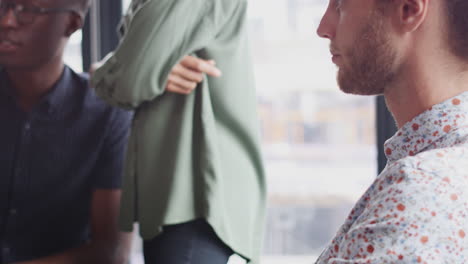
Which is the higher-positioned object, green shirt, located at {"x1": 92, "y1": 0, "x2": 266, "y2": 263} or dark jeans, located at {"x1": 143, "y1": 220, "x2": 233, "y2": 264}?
green shirt, located at {"x1": 92, "y1": 0, "x2": 266, "y2": 263}

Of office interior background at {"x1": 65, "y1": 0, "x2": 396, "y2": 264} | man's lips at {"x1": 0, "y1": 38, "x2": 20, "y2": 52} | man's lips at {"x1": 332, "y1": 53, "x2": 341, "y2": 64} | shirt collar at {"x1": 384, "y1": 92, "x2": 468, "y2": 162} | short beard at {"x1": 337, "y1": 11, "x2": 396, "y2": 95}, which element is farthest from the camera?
office interior background at {"x1": 65, "y1": 0, "x2": 396, "y2": 264}

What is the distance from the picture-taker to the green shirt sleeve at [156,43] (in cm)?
133

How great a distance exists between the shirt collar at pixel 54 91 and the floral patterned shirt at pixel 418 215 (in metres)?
1.38

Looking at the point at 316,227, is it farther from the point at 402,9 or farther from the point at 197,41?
the point at 402,9

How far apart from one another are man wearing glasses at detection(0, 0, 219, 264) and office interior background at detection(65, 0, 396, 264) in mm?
448

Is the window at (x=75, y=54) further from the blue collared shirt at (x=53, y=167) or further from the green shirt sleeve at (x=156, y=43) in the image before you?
the green shirt sleeve at (x=156, y=43)

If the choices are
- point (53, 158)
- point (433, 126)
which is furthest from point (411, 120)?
point (53, 158)

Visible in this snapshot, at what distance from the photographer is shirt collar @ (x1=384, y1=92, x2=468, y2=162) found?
86 cm

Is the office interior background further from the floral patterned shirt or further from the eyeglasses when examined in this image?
the floral patterned shirt

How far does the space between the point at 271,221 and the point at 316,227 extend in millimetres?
187

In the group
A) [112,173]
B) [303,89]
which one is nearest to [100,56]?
[112,173]

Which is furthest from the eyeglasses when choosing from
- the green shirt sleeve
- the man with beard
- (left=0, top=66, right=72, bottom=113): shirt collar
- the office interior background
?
the man with beard

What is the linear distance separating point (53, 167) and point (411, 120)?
4.40ft

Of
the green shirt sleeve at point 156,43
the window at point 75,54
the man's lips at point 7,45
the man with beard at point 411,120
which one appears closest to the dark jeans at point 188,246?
the green shirt sleeve at point 156,43
